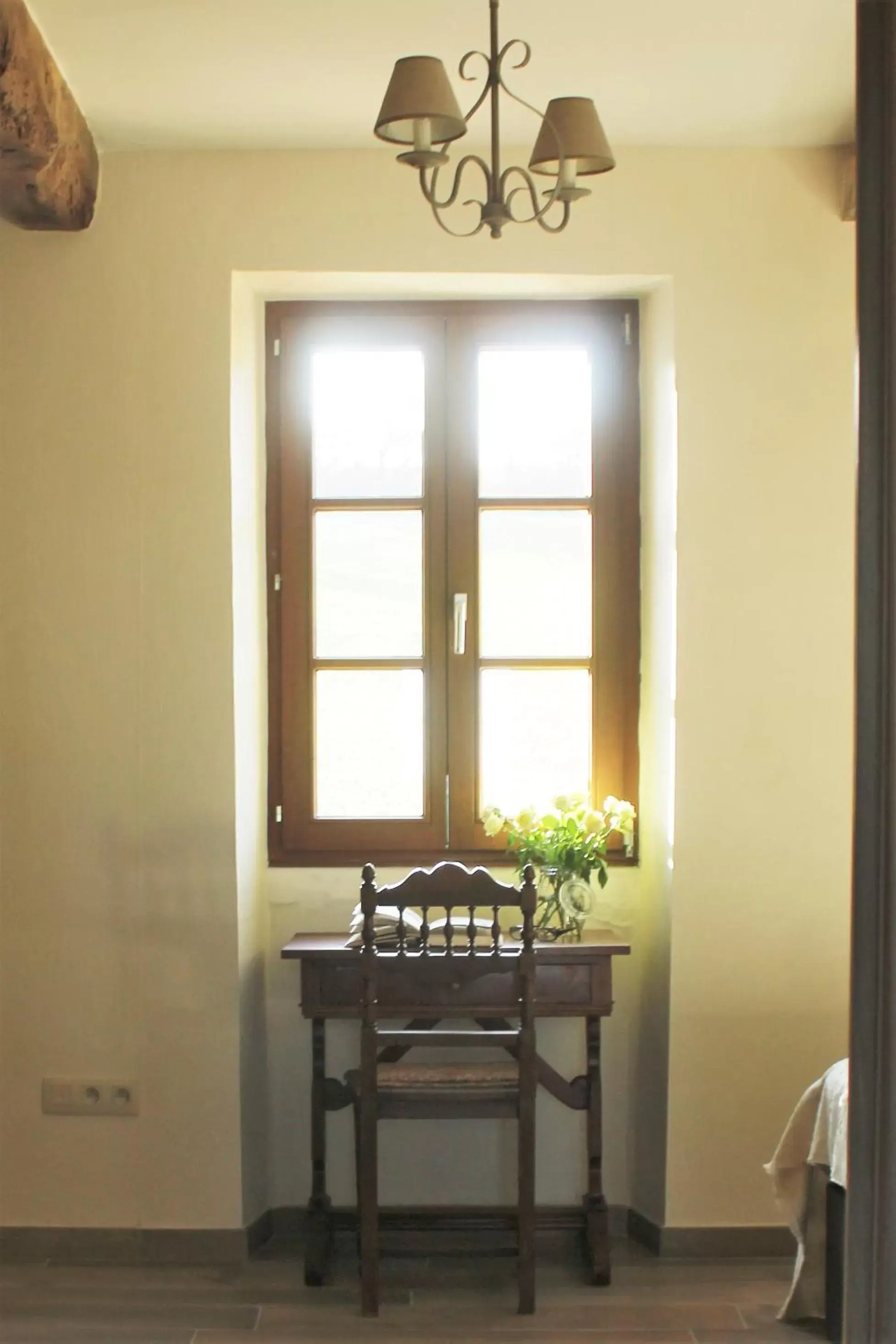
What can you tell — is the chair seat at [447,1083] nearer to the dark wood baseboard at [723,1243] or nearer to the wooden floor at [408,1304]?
the wooden floor at [408,1304]

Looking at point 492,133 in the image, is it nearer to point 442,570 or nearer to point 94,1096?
point 442,570

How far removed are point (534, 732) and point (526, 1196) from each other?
125 centimetres

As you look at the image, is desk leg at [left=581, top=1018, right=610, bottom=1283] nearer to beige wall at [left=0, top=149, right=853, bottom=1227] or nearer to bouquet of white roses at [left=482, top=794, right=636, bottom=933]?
beige wall at [left=0, top=149, right=853, bottom=1227]

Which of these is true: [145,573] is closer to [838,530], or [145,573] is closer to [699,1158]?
[838,530]

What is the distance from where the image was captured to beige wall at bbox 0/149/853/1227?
3441 mm

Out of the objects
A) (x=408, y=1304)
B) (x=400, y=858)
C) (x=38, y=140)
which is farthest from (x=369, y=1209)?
(x=38, y=140)

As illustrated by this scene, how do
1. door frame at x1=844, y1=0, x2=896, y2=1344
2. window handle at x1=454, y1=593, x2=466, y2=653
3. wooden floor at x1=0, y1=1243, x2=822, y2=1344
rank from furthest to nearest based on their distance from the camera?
window handle at x1=454, y1=593, x2=466, y2=653, wooden floor at x1=0, y1=1243, x2=822, y2=1344, door frame at x1=844, y1=0, x2=896, y2=1344

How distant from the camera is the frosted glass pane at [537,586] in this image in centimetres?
375

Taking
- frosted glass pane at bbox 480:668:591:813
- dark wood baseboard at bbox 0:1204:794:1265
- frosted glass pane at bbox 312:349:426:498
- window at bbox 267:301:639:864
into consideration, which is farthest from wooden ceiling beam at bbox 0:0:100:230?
dark wood baseboard at bbox 0:1204:794:1265

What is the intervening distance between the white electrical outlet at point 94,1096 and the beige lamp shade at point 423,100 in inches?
98.1

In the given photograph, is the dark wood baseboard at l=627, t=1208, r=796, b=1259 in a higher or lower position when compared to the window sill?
lower

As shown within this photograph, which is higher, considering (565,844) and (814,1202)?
(565,844)

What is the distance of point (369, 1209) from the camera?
10.3ft

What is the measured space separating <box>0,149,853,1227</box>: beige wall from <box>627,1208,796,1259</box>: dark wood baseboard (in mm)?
36
